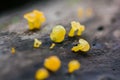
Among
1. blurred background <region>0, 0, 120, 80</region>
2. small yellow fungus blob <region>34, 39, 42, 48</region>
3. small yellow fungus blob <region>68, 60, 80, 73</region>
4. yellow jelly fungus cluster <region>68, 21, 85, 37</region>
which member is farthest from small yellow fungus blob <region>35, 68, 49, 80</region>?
yellow jelly fungus cluster <region>68, 21, 85, 37</region>

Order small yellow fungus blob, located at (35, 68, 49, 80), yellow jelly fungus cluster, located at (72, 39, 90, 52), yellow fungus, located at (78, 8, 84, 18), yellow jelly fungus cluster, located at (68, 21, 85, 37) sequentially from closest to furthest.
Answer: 1. small yellow fungus blob, located at (35, 68, 49, 80)
2. yellow jelly fungus cluster, located at (72, 39, 90, 52)
3. yellow jelly fungus cluster, located at (68, 21, 85, 37)
4. yellow fungus, located at (78, 8, 84, 18)

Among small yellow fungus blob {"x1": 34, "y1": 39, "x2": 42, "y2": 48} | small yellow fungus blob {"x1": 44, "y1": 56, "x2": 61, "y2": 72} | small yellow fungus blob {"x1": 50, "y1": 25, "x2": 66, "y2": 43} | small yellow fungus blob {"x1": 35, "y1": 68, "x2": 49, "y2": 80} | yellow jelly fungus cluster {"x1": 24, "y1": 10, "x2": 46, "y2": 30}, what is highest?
yellow jelly fungus cluster {"x1": 24, "y1": 10, "x2": 46, "y2": 30}

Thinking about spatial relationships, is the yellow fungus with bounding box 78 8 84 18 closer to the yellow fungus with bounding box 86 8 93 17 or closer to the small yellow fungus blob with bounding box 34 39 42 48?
the yellow fungus with bounding box 86 8 93 17

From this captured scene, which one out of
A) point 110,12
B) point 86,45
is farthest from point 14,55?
point 110,12

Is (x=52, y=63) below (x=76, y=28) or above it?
below

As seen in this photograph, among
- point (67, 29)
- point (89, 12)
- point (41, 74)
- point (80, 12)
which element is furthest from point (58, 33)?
point (89, 12)

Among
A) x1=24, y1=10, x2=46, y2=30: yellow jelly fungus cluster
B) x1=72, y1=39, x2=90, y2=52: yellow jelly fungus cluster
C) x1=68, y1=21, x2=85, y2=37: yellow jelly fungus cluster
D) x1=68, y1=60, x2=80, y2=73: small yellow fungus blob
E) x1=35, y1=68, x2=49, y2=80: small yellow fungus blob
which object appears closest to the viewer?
x1=35, y1=68, x2=49, y2=80: small yellow fungus blob

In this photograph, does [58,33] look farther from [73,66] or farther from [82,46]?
[73,66]
